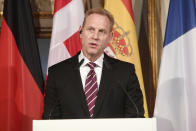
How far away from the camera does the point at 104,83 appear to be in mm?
1523

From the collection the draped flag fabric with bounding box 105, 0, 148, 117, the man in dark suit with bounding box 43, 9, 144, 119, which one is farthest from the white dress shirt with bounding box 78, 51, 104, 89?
the draped flag fabric with bounding box 105, 0, 148, 117

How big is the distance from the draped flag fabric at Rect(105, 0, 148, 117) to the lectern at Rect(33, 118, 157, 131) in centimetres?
156

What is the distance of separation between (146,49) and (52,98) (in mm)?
1753

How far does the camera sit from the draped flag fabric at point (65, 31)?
2.59 meters

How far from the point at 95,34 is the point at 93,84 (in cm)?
29

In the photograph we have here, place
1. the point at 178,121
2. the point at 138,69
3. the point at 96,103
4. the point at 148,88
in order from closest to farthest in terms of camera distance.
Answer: the point at 96,103 < the point at 178,121 < the point at 138,69 < the point at 148,88

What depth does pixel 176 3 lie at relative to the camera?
8.51ft

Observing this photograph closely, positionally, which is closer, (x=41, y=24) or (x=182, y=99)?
(x=182, y=99)

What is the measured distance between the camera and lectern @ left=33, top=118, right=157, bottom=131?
97cm

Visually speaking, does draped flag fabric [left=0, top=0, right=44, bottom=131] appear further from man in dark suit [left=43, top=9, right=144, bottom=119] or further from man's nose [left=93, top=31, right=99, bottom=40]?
man's nose [left=93, top=31, right=99, bottom=40]

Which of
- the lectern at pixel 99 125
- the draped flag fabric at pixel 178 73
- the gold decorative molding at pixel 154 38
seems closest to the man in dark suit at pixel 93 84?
the lectern at pixel 99 125

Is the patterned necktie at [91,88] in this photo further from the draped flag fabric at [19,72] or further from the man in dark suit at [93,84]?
the draped flag fabric at [19,72]

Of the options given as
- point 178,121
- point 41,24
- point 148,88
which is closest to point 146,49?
point 148,88

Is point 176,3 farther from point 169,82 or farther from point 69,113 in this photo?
point 69,113
